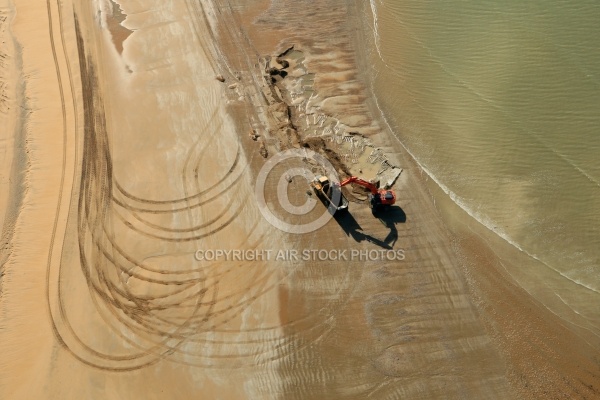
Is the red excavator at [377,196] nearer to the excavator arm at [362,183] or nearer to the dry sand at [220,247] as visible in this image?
the excavator arm at [362,183]

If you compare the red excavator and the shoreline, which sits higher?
the red excavator

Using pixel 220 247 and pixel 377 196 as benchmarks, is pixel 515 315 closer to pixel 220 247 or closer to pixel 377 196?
pixel 377 196

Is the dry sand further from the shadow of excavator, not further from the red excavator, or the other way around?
the red excavator

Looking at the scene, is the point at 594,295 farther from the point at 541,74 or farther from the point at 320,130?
the point at 320,130

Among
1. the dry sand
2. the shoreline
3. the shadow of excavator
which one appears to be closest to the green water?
the shoreline

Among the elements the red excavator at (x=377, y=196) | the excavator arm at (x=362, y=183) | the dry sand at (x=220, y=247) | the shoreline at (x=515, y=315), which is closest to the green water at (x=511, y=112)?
the shoreline at (x=515, y=315)
